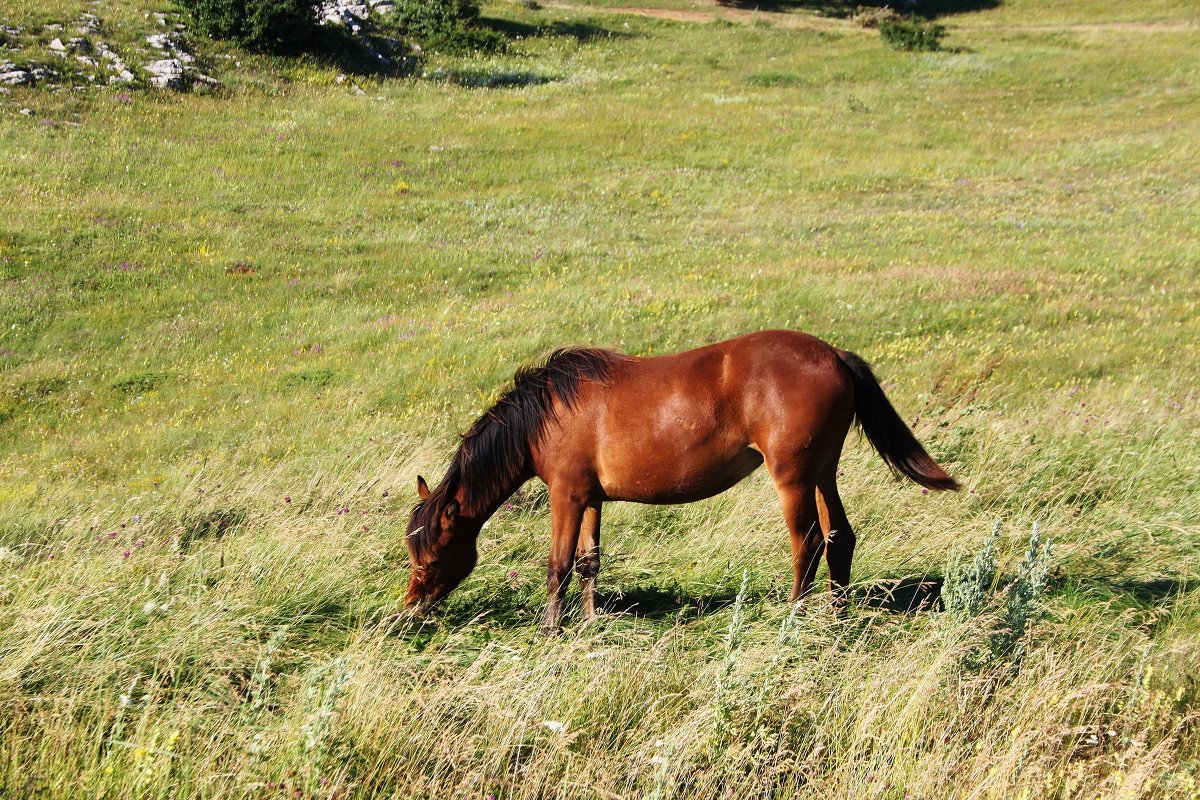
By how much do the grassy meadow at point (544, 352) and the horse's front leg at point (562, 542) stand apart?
260 millimetres

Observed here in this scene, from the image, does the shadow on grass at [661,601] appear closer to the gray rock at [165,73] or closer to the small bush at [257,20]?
the gray rock at [165,73]

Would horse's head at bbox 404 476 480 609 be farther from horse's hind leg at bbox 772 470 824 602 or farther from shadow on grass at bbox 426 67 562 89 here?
shadow on grass at bbox 426 67 562 89

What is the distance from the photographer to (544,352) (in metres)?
16.2

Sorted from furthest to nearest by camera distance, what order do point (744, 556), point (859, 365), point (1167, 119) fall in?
point (1167, 119) → point (744, 556) → point (859, 365)

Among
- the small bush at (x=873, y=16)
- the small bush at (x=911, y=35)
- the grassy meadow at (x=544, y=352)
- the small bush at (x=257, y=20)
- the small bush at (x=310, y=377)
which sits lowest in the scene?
the small bush at (x=310, y=377)

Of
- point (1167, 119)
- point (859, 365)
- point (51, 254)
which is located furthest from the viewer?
point (1167, 119)

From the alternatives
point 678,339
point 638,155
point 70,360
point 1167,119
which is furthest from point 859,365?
point 1167,119

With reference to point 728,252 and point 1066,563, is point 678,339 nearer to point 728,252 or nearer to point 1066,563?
point 728,252

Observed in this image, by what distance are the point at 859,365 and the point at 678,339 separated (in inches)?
412

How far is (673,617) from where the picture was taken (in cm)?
549

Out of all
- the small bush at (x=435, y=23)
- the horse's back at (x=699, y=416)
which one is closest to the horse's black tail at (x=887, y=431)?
the horse's back at (x=699, y=416)

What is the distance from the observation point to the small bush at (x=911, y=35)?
4978 cm

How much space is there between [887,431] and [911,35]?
50.6 meters

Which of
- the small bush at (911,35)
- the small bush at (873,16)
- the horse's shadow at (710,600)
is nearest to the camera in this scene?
the horse's shadow at (710,600)
